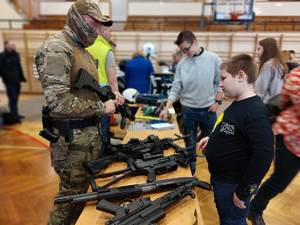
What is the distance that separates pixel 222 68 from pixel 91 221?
3.52 ft

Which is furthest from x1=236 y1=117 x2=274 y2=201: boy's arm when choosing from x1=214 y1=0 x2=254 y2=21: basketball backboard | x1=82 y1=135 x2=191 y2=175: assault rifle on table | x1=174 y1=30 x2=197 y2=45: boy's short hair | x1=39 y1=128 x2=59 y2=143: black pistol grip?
x1=214 y1=0 x2=254 y2=21: basketball backboard

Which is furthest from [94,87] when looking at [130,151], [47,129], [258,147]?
[258,147]

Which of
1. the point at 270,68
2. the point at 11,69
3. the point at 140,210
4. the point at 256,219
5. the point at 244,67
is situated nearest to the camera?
the point at 140,210

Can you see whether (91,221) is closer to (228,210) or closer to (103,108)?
(103,108)

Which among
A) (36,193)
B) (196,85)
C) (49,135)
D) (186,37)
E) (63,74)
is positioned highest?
(186,37)

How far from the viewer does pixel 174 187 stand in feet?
3.78

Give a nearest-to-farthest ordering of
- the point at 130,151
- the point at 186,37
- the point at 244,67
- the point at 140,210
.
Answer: the point at 140,210, the point at 244,67, the point at 130,151, the point at 186,37

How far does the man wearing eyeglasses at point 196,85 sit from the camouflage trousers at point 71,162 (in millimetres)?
989

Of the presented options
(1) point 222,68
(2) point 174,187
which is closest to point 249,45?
(1) point 222,68

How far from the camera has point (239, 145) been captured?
44.8 inches

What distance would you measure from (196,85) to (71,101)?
149 centimetres

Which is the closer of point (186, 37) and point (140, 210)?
point (140, 210)

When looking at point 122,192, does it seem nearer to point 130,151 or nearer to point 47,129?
point 130,151

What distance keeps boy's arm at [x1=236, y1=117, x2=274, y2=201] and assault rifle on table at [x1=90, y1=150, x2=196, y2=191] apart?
444mm
